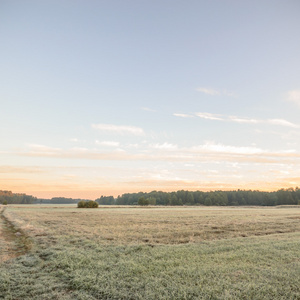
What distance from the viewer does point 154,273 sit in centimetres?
911

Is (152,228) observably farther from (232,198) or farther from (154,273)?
(232,198)

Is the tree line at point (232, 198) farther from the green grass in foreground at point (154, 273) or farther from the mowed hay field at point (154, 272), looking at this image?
the green grass in foreground at point (154, 273)

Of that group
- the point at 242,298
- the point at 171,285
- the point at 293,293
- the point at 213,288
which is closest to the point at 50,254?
the point at 171,285

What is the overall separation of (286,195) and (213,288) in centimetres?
16278

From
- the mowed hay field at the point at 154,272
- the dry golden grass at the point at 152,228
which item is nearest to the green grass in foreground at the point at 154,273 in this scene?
the mowed hay field at the point at 154,272

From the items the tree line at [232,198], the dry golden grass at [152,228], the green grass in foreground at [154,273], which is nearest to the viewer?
the green grass in foreground at [154,273]

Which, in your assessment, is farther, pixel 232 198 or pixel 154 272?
pixel 232 198

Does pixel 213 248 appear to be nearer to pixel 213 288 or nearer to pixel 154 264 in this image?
pixel 154 264

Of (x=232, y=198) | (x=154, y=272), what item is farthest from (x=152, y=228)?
(x=232, y=198)

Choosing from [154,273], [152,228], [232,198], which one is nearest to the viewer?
[154,273]

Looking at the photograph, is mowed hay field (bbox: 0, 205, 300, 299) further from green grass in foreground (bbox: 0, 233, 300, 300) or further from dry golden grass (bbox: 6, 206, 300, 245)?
dry golden grass (bbox: 6, 206, 300, 245)

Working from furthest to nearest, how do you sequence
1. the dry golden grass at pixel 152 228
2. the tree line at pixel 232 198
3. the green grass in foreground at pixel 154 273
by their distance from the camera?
1. the tree line at pixel 232 198
2. the dry golden grass at pixel 152 228
3. the green grass in foreground at pixel 154 273

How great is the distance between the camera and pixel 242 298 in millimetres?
6906

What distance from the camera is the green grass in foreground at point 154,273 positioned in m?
7.38
